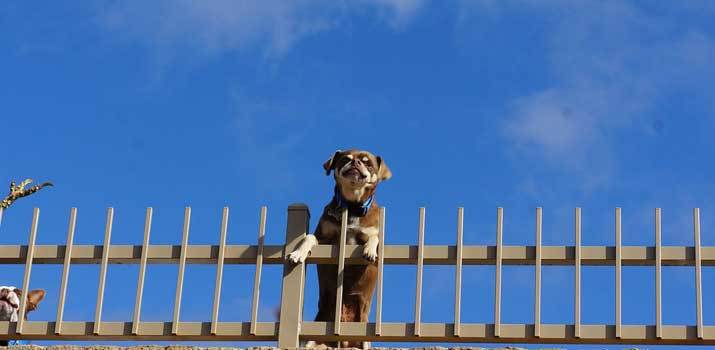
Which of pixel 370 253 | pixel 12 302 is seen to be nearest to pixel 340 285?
pixel 370 253

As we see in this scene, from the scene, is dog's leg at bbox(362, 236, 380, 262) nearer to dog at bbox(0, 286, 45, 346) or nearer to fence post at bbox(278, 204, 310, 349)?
fence post at bbox(278, 204, 310, 349)

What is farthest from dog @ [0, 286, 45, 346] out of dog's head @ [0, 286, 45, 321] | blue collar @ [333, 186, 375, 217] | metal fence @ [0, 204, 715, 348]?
blue collar @ [333, 186, 375, 217]

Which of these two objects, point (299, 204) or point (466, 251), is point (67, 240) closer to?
point (299, 204)

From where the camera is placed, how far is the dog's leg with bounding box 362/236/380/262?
1041 cm

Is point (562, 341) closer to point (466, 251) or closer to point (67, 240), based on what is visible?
point (466, 251)

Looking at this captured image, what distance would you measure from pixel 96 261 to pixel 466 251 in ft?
10.6

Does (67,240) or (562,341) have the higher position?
(67,240)

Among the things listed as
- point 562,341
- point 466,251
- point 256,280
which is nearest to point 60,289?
point 256,280

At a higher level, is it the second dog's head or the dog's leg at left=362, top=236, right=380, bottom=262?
the second dog's head

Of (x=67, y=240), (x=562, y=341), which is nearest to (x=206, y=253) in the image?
(x=67, y=240)

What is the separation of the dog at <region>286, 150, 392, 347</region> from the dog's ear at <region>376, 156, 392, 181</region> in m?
0.17

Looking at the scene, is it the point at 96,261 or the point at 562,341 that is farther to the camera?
the point at 96,261

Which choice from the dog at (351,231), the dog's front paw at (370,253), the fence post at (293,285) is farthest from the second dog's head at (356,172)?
the dog's front paw at (370,253)

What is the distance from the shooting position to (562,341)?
33.1 feet
